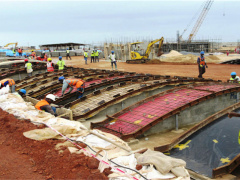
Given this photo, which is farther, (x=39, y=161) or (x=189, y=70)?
(x=189, y=70)

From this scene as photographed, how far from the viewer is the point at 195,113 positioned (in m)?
8.42

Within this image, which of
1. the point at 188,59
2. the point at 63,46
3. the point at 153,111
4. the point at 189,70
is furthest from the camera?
the point at 63,46

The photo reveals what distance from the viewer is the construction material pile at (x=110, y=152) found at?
3.61 metres

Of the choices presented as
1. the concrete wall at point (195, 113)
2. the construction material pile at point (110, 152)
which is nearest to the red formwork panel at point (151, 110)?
the concrete wall at point (195, 113)

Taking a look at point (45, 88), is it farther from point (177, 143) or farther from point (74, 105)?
point (177, 143)

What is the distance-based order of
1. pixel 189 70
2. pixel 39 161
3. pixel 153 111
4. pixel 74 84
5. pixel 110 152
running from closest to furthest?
pixel 39 161, pixel 110 152, pixel 153 111, pixel 74 84, pixel 189 70

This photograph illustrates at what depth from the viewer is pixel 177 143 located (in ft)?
19.5

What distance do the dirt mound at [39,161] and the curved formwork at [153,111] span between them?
9.06 feet

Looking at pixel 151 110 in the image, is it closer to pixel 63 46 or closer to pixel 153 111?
pixel 153 111

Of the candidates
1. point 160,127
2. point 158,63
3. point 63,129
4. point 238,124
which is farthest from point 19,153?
point 158,63

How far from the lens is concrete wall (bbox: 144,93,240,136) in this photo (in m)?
7.64

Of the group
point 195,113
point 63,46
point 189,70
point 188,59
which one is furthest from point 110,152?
point 63,46

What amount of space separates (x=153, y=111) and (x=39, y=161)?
493 cm

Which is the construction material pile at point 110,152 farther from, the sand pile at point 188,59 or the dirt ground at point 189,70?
the sand pile at point 188,59
